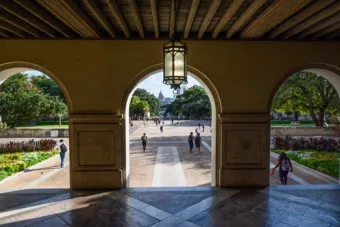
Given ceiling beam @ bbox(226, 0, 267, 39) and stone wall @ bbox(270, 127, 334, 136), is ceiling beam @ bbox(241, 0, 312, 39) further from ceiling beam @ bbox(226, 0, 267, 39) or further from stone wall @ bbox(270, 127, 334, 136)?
stone wall @ bbox(270, 127, 334, 136)

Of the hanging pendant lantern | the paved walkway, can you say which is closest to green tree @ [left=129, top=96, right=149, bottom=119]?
the paved walkway

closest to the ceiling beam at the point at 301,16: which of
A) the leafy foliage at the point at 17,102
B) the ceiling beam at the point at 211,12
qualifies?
the ceiling beam at the point at 211,12

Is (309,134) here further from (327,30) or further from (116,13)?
(116,13)

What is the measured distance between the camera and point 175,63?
3.82 metres

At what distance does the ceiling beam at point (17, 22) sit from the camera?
175 inches

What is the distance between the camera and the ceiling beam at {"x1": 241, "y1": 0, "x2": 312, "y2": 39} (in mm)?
4025

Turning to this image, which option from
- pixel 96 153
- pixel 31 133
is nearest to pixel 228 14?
pixel 96 153

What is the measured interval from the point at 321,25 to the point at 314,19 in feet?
1.63

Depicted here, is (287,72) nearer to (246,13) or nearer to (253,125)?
(253,125)

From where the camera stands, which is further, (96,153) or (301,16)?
(96,153)

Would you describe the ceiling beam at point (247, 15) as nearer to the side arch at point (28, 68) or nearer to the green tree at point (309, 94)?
the side arch at point (28, 68)

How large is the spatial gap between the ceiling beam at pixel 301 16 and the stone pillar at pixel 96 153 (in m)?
4.54

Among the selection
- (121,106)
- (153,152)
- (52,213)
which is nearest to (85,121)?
(121,106)

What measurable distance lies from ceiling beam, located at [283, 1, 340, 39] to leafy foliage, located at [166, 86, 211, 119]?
47.4m
